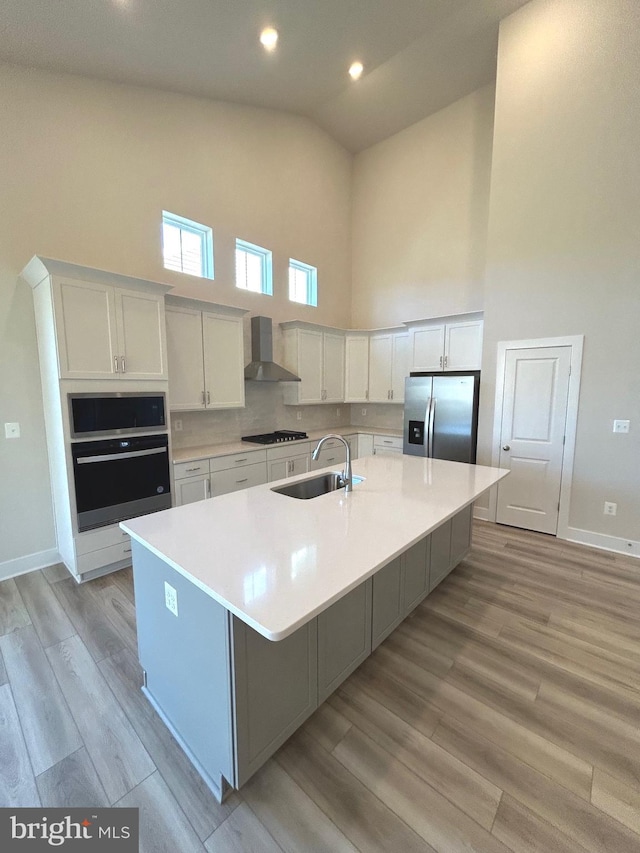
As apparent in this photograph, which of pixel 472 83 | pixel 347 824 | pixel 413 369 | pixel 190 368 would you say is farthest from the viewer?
pixel 413 369

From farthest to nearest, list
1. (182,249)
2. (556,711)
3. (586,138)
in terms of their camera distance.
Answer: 1. (182,249)
2. (586,138)
3. (556,711)

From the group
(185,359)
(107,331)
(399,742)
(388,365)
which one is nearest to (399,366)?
(388,365)

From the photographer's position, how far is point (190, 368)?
356cm

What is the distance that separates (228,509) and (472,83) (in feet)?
19.2

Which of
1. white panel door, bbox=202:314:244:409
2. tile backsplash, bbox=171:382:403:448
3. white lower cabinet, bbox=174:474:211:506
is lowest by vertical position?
white lower cabinet, bbox=174:474:211:506

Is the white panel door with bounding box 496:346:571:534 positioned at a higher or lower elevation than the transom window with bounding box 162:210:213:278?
lower

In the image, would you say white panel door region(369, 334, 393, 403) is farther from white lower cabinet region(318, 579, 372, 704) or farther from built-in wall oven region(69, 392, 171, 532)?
white lower cabinet region(318, 579, 372, 704)

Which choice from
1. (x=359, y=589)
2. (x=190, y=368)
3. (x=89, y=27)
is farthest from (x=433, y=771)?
(x=89, y=27)

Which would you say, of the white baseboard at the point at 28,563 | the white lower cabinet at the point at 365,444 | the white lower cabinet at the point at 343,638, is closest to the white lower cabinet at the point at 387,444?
the white lower cabinet at the point at 365,444

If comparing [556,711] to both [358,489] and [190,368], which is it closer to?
[358,489]

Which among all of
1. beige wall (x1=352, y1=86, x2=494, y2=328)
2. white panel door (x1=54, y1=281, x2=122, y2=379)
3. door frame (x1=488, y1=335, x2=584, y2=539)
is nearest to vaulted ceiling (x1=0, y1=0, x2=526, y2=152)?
beige wall (x1=352, y1=86, x2=494, y2=328)

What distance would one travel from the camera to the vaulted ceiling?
2490 mm

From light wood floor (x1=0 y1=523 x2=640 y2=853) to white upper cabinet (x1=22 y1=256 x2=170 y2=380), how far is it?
5.86ft

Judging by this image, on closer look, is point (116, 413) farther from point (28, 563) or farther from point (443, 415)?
point (443, 415)
